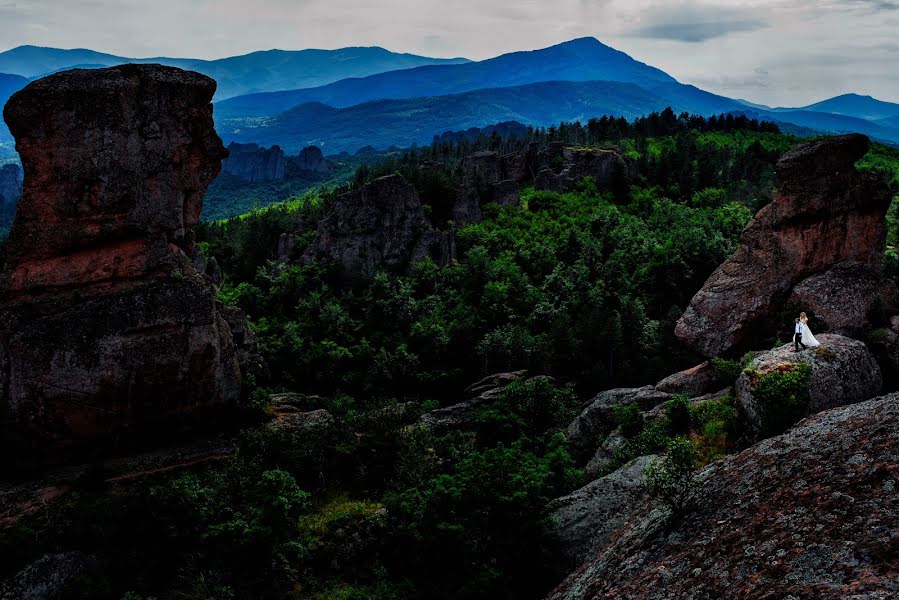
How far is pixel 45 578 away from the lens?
72.4ft

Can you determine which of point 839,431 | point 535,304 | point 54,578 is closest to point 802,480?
point 839,431

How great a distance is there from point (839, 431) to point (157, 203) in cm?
2824

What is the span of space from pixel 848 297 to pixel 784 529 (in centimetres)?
2273

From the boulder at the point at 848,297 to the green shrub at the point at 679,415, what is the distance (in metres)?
8.99

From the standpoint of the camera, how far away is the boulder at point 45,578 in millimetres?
21719

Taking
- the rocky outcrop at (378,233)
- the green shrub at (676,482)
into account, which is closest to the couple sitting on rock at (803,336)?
the green shrub at (676,482)

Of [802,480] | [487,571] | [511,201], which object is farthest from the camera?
[511,201]

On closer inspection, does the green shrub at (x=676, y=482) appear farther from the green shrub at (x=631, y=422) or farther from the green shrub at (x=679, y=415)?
the green shrub at (x=631, y=422)

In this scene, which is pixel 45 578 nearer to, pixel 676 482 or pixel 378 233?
pixel 676 482

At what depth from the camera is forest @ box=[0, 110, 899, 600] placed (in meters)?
22.3

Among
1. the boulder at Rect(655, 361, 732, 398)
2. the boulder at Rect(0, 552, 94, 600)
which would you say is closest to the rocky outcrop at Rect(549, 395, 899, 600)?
the boulder at Rect(655, 361, 732, 398)

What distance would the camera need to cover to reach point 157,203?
30.2 m

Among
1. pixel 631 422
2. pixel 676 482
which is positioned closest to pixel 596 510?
pixel 631 422

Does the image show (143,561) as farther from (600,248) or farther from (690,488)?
(600,248)
